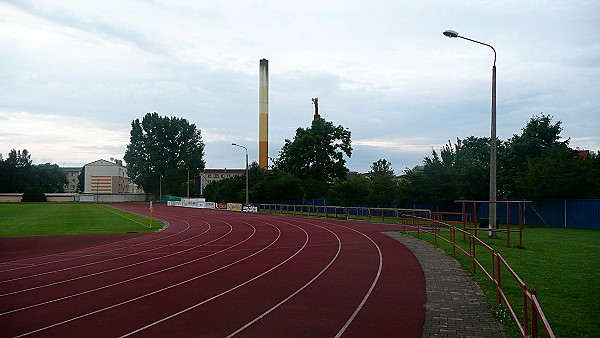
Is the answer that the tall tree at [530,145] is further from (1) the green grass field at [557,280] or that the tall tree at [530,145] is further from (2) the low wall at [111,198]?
(2) the low wall at [111,198]

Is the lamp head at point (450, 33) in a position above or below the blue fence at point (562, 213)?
above

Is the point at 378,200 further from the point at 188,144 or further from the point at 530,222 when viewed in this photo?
the point at 188,144

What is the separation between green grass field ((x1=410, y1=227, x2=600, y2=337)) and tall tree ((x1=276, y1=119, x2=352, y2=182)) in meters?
46.3

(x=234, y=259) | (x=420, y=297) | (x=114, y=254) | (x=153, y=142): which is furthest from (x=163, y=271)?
(x=153, y=142)

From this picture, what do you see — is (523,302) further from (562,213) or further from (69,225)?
(69,225)

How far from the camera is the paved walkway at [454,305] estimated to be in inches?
279

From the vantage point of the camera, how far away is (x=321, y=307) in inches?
347

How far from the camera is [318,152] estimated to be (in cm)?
6400

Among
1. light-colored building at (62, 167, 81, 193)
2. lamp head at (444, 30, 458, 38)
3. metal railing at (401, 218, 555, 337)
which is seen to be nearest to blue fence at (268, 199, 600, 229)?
metal railing at (401, 218, 555, 337)

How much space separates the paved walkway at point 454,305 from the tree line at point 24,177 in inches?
3762

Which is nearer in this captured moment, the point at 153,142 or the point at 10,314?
the point at 10,314

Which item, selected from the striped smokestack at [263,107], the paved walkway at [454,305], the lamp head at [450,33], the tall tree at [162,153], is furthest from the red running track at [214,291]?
the tall tree at [162,153]

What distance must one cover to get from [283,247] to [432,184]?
19312 mm

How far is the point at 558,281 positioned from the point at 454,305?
3310 mm
